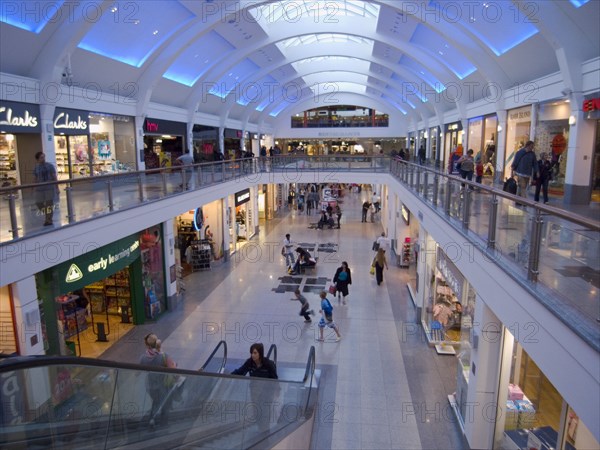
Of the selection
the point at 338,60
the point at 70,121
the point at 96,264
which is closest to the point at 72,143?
the point at 70,121

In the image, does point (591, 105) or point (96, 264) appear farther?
point (591, 105)

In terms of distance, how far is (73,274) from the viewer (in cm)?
859

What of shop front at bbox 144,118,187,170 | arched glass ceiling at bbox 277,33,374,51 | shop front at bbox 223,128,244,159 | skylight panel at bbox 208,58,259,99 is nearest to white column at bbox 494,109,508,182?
arched glass ceiling at bbox 277,33,374,51

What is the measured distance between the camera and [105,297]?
11.9m

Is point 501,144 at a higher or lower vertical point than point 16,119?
lower

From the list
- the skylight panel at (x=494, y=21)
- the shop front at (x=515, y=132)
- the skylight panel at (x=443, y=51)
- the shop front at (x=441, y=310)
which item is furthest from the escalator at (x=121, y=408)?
the skylight panel at (x=443, y=51)

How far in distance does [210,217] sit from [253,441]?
1363cm

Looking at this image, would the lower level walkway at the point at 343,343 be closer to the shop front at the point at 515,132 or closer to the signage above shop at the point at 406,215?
the signage above shop at the point at 406,215

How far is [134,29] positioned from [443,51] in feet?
43.4

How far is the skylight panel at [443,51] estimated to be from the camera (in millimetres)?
19234

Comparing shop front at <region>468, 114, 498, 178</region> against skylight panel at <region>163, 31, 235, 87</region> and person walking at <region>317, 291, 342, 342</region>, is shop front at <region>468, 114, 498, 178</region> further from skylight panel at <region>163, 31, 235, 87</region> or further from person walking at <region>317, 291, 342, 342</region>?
skylight panel at <region>163, 31, 235, 87</region>

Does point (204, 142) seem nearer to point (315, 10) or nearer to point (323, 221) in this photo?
point (323, 221)

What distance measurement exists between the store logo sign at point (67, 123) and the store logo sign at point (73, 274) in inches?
255

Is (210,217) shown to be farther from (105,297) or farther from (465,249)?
(465,249)
